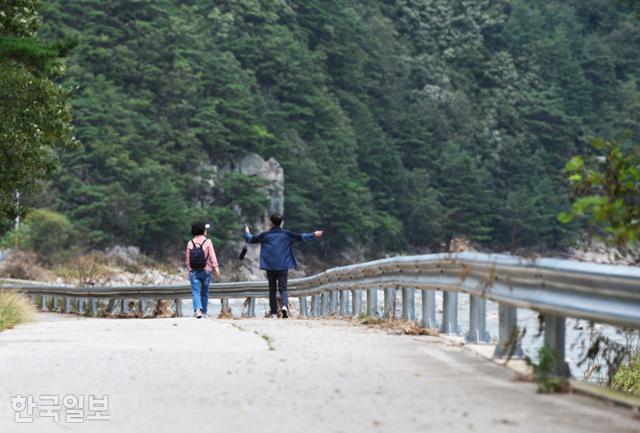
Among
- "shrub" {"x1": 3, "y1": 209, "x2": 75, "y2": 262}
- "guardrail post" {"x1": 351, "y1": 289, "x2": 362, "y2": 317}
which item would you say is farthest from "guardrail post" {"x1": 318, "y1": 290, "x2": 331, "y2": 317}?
Answer: "shrub" {"x1": 3, "y1": 209, "x2": 75, "y2": 262}

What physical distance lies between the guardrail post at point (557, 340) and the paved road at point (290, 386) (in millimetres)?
273

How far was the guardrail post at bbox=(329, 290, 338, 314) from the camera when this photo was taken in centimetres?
2362

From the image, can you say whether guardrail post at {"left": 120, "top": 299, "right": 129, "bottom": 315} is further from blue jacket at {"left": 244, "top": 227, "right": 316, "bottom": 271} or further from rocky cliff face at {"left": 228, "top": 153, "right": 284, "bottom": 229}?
rocky cliff face at {"left": 228, "top": 153, "right": 284, "bottom": 229}

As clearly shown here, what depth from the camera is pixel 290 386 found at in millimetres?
9719

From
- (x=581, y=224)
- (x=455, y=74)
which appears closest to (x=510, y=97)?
(x=455, y=74)

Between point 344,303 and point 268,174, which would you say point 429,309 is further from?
point 268,174

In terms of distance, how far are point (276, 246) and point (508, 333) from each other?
36.1 feet

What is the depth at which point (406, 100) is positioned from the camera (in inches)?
5497

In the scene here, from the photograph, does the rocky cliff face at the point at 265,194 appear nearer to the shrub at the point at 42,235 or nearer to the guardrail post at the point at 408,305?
the shrub at the point at 42,235

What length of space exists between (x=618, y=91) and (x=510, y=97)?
60.7ft

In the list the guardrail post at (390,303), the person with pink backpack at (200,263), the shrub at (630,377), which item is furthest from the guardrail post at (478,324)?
the person with pink backpack at (200,263)

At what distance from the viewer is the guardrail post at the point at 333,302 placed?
23620 millimetres

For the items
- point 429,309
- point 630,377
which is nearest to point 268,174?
point 630,377

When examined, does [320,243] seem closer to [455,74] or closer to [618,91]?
[455,74]
